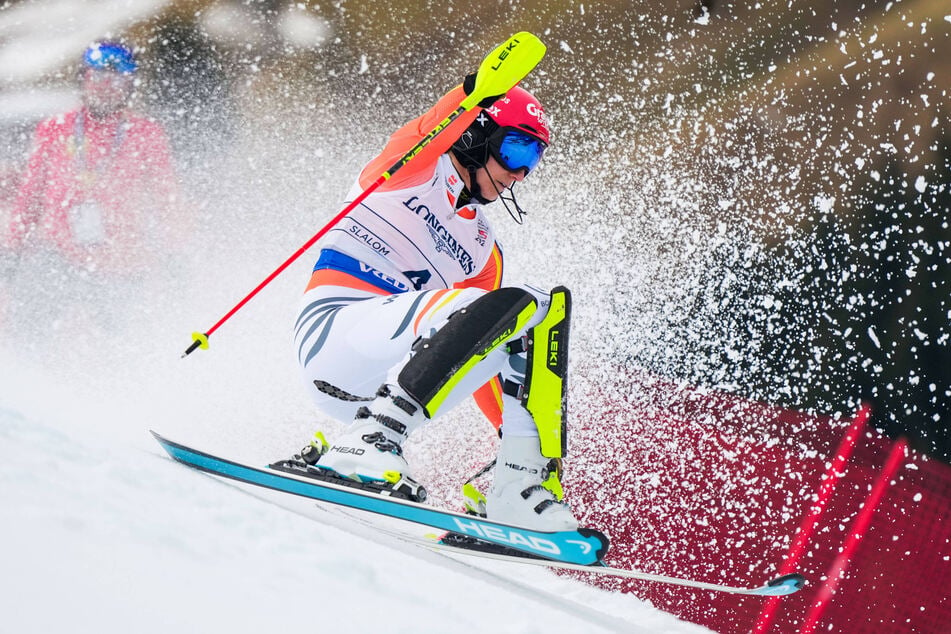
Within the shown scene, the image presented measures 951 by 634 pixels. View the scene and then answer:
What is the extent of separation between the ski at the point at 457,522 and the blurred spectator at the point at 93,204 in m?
3.13

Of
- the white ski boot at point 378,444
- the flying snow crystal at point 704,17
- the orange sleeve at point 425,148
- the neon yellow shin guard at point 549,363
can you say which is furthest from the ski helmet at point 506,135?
the flying snow crystal at point 704,17

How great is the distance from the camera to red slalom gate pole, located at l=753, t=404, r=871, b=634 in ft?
11.4

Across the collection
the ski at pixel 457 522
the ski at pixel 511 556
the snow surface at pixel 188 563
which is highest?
the ski at pixel 457 522

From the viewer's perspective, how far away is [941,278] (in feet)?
13.4

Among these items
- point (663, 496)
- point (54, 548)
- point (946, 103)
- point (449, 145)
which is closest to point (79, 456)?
point (54, 548)

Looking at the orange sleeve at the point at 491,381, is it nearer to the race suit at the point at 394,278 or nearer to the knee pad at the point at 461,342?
the race suit at the point at 394,278

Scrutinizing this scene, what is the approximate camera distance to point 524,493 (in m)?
2.09

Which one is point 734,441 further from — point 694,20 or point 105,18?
point 105,18

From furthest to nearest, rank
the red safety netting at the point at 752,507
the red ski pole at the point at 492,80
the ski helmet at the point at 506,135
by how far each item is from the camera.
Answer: the red safety netting at the point at 752,507 < the ski helmet at the point at 506,135 < the red ski pole at the point at 492,80

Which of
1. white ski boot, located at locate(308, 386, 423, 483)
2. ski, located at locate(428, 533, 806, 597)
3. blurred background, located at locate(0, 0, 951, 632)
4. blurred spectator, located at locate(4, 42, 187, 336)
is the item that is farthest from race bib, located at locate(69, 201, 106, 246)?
ski, located at locate(428, 533, 806, 597)

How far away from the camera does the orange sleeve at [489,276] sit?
9.00ft

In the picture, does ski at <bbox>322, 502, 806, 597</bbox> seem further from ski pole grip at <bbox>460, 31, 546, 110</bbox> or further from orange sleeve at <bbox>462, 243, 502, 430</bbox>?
ski pole grip at <bbox>460, 31, 546, 110</bbox>

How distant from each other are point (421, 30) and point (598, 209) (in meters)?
2.01

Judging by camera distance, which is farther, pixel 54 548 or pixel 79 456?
pixel 79 456
